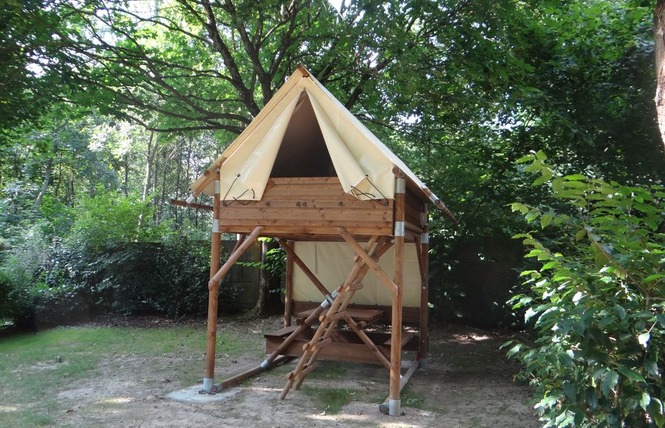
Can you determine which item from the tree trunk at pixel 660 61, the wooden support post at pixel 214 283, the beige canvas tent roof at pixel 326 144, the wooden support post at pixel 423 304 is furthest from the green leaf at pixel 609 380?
the wooden support post at pixel 423 304

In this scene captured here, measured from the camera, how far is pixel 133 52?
9.25 m

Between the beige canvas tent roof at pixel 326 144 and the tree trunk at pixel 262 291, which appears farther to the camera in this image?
the tree trunk at pixel 262 291

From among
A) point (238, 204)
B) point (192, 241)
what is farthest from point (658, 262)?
point (192, 241)

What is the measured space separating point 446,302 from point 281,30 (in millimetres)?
6412

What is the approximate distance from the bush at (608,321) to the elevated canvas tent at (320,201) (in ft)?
7.07

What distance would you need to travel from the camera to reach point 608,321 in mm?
2979

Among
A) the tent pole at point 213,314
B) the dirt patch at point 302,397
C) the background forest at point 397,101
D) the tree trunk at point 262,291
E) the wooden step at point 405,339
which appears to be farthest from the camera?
the tree trunk at point 262,291

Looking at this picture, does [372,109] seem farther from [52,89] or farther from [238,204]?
[52,89]

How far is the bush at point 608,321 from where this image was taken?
2963 millimetres

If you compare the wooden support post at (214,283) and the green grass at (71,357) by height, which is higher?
the wooden support post at (214,283)

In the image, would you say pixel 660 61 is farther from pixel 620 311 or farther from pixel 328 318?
pixel 328 318

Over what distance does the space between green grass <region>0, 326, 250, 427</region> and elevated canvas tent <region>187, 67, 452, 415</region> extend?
1.63m

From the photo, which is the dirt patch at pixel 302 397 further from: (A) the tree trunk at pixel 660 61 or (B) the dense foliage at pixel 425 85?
(A) the tree trunk at pixel 660 61

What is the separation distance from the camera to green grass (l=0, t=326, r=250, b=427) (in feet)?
17.7
